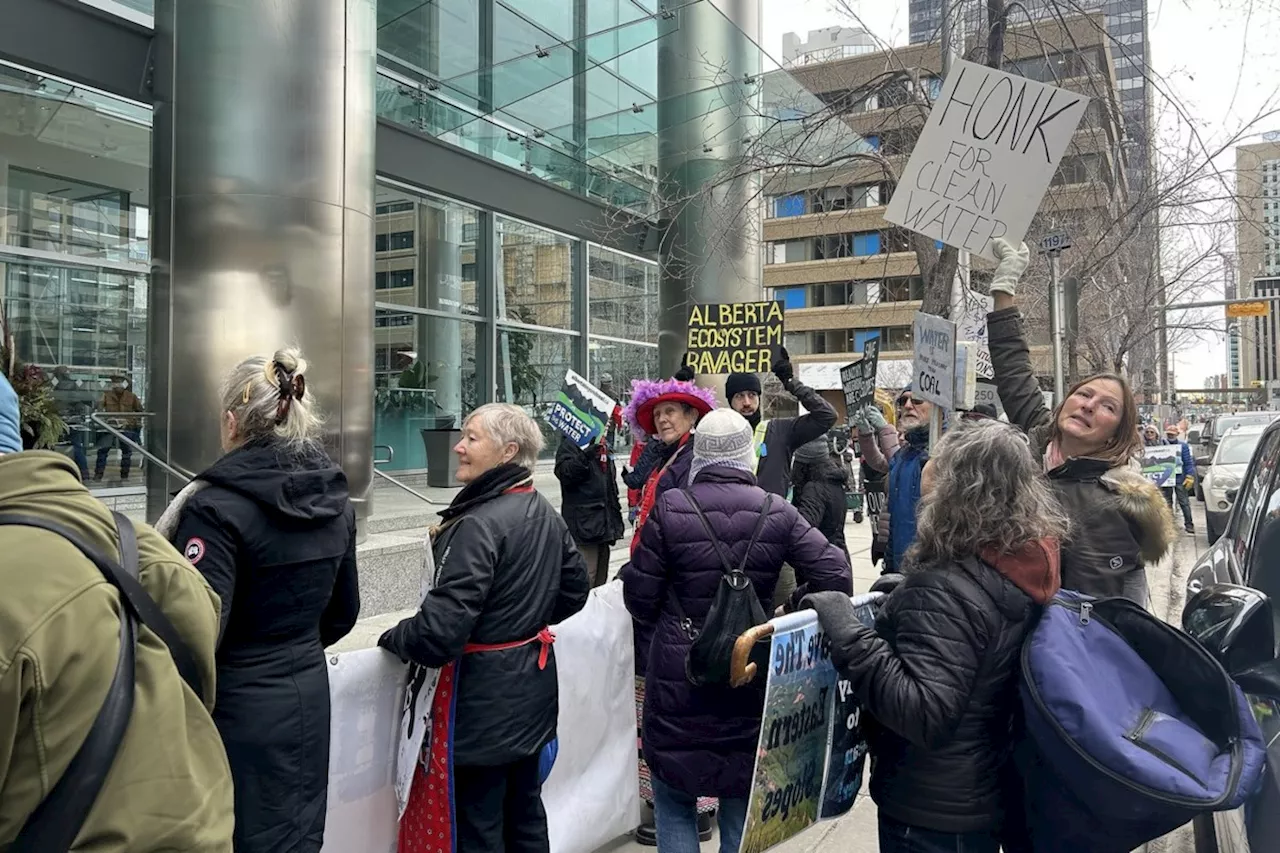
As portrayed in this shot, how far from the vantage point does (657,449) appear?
523 centimetres

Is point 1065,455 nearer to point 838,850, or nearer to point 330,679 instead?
point 838,850

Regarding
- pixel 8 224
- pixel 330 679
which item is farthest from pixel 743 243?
pixel 330 679

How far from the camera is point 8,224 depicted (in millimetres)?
9461

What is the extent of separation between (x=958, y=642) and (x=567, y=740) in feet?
6.79

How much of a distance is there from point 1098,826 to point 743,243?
11.2 meters

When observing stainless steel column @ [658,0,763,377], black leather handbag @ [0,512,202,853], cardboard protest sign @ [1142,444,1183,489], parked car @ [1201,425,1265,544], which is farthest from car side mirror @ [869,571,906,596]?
parked car @ [1201,425,1265,544]

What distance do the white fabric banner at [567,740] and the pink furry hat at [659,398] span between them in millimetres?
1275

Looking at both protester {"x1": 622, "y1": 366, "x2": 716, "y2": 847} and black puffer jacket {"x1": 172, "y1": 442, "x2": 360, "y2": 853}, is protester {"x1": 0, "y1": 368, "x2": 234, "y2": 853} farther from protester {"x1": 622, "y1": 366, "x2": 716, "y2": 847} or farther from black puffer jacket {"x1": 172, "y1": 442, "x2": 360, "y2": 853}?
protester {"x1": 622, "y1": 366, "x2": 716, "y2": 847}

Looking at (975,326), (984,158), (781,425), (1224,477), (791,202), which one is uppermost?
(791,202)

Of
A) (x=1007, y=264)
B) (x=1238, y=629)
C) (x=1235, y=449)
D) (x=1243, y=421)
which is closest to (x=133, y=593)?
(x=1238, y=629)

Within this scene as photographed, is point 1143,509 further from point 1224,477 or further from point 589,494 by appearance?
point 1224,477

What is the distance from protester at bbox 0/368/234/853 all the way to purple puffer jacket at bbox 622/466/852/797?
1712 mm

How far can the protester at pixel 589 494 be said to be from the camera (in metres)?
6.55

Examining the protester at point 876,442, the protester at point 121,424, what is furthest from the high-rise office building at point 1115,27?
the protester at point 121,424
